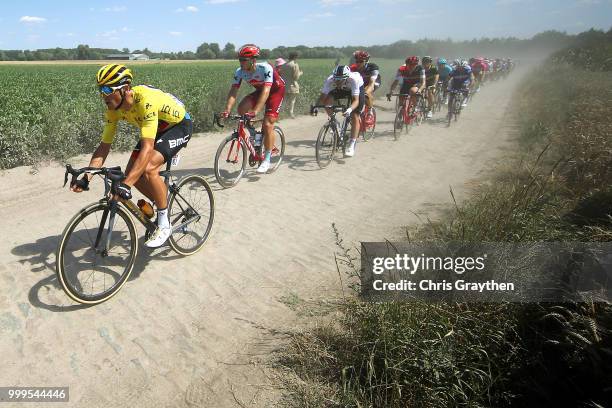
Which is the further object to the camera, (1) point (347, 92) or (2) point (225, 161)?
(1) point (347, 92)

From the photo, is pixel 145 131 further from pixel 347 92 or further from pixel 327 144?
pixel 347 92

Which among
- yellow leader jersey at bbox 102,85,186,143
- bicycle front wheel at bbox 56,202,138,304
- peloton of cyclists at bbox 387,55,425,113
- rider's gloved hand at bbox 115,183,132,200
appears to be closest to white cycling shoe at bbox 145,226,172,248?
bicycle front wheel at bbox 56,202,138,304

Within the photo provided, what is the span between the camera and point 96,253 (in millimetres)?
3836

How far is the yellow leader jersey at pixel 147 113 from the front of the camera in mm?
3781

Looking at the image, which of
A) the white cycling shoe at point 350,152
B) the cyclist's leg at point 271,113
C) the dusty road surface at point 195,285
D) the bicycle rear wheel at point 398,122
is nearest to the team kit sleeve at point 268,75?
the cyclist's leg at point 271,113

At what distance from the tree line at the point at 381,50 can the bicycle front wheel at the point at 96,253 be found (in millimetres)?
50926

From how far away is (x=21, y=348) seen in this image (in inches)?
125

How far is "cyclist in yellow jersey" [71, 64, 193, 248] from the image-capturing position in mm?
3557

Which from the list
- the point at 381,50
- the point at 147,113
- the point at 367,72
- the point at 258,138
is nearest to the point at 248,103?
the point at 258,138

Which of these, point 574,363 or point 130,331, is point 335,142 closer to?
point 130,331

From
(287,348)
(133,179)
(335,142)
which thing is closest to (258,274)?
(287,348)

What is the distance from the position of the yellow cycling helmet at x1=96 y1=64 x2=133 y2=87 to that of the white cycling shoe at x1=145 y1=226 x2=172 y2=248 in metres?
1.56

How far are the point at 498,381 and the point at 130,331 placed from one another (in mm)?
3029

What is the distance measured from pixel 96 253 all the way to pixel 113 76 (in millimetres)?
1767
